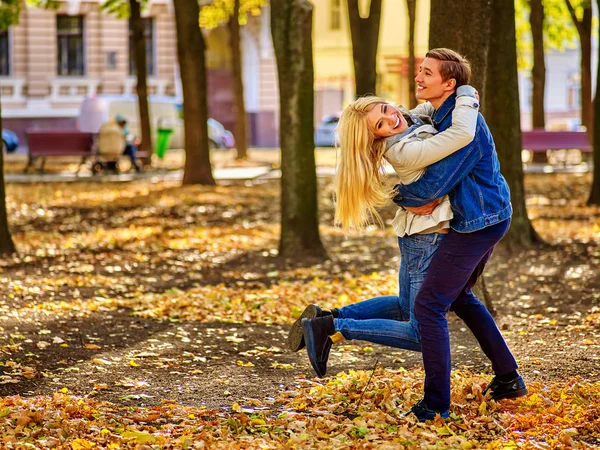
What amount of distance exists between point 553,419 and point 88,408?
2.29 metres

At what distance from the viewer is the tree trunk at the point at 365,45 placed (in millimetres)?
18781

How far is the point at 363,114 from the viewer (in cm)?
502

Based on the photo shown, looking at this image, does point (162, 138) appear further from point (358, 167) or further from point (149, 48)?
point (358, 167)

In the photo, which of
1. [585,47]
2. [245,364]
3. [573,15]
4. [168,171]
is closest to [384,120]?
[245,364]

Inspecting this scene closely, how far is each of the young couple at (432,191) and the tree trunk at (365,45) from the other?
13.5 meters

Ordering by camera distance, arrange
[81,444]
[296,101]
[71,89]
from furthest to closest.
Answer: [71,89], [296,101], [81,444]

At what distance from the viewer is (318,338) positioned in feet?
17.4

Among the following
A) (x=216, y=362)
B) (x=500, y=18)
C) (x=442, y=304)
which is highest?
(x=500, y=18)

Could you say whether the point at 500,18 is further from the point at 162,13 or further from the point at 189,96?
the point at 162,13

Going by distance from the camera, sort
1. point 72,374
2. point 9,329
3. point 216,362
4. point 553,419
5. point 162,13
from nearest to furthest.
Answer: point 553,419 → point 72,374 → point 216,362 → point 9,329 → point 162,13

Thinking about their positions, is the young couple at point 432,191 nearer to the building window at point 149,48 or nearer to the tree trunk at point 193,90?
the tree trunk at point 193,90

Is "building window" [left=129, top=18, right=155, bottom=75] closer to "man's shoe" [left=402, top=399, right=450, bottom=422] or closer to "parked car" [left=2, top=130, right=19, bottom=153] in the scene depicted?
"parked car" [left=2, top=130, right=19, bottom=153]

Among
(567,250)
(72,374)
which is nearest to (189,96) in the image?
(567,250)

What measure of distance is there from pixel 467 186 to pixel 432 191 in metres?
0.18
